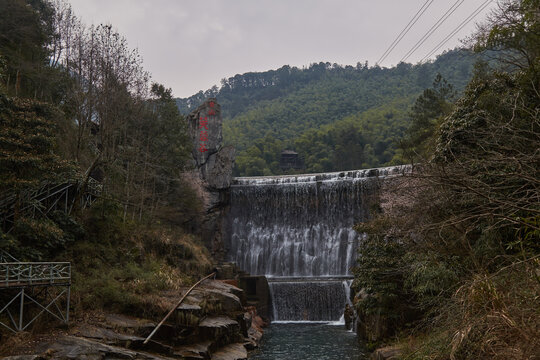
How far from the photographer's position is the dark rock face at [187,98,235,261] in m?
35.9

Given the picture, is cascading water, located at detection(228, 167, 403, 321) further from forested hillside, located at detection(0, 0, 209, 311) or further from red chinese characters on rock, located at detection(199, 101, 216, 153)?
forested hillside, located at detection(0, 0, 209, 311)

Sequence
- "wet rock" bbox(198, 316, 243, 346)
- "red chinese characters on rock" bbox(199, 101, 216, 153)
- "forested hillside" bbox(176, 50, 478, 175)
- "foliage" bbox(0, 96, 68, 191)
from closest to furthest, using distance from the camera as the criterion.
A: "foliage" bbox(0, 96, 68, 191) < "wet rock" bbox(198, 316, 243, 346) < "red chinese characters on rock" bbox(199, 101, 216, 153) < "forested hillside" bbox(176, 50, 478, 175)

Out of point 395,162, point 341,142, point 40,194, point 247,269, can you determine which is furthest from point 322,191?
point 341,142

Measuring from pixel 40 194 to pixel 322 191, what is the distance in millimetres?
21753

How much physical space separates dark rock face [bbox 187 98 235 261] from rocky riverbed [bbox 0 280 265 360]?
52.9 feet

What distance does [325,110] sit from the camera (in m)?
78.8

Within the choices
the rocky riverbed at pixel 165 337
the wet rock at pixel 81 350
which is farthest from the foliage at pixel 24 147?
the wet rock at pixel 81 350

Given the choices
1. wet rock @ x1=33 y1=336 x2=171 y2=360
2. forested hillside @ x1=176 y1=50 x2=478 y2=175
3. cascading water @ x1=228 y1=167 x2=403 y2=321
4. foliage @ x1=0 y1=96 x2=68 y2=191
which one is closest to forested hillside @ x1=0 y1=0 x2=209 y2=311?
foliage @ x1=0 y1=96 x2=68 y2=191

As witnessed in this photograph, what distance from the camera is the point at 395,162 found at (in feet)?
161

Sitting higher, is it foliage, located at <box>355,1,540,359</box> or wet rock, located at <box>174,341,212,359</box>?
foliage, located at <box>355,1,540,359</box>

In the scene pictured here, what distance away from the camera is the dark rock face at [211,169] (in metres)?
35.9

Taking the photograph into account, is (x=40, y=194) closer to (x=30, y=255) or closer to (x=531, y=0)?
(x=30, y=255)

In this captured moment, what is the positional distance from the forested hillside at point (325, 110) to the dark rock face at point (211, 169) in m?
15.3

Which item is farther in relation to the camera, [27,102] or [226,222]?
[226,222]
